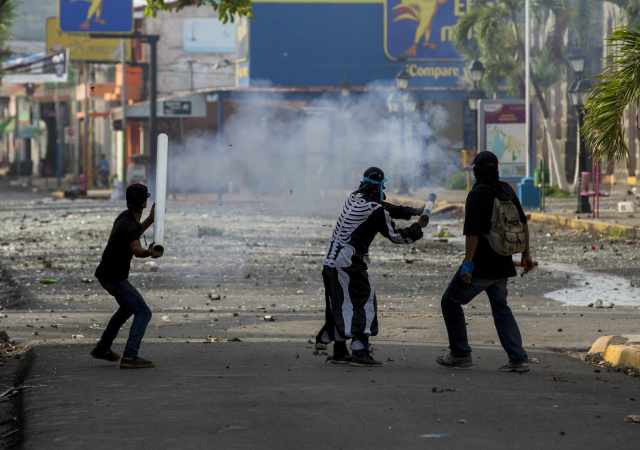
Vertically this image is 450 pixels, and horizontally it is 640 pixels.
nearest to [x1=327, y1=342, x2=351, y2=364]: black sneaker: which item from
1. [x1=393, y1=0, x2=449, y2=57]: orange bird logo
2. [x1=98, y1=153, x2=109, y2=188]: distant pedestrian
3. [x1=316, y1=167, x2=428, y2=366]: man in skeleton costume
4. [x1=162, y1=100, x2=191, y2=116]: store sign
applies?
[x1=316, y1=167, x2=428, y2=366]: man in skeleton costume

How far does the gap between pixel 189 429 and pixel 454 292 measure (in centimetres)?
344

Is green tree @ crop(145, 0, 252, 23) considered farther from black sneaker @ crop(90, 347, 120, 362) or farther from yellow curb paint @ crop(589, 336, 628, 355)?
yellow curb paint @ crop(589, 336, 628, 355)

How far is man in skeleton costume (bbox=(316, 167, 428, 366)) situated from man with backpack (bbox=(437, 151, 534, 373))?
1.77 feet

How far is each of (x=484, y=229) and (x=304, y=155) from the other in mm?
41416

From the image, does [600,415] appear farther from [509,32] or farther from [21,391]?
[509,32]

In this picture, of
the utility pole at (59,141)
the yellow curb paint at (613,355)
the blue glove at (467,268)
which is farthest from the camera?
the utility pole at (59,141)

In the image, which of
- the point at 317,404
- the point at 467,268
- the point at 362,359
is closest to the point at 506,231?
the point at 467,268

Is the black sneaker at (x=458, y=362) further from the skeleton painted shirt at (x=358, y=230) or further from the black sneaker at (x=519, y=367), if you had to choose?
the skeleton painted shirt at (x=358, y=230)

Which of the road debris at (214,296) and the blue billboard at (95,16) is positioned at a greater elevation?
the blue billboard at (95,16)

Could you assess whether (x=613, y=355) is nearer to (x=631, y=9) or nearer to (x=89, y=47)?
(x=631, y=9)

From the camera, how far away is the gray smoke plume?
51656mm

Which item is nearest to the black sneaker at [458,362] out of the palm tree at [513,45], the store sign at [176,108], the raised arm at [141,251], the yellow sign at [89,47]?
the raised arm at [141,251]

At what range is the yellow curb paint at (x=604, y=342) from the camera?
40.7ft

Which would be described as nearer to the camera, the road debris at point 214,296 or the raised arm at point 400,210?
the raised arm at point 400,210
